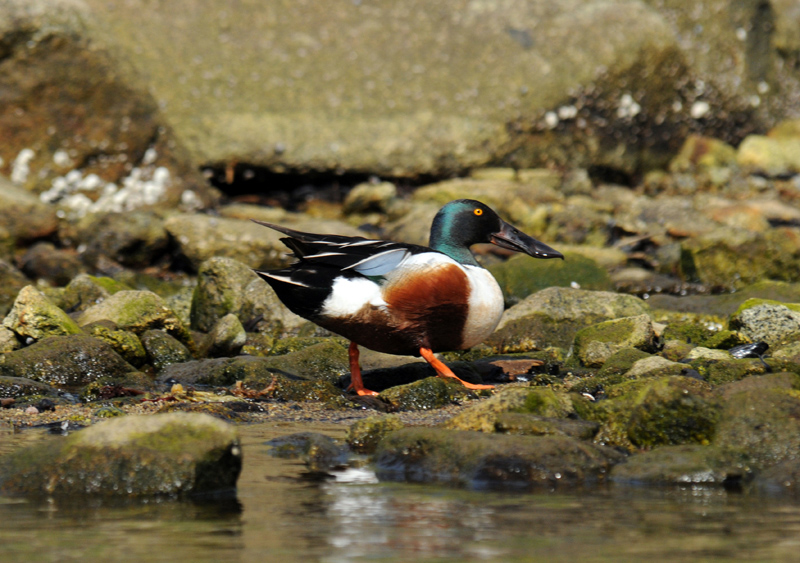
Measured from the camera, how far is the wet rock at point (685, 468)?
12.2ft

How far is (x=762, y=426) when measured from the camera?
4082mm

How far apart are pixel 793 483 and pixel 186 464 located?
2.25 metres

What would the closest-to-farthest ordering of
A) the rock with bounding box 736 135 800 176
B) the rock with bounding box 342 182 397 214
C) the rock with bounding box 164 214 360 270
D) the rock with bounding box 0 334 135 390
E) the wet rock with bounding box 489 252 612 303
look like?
the rock with bounding box 0 334 135 390, the wet rock with bounding box 489 252 612 303, the rock with bounding box 164 214 360 270, the rock with bounding box 342 182 397 214, the rock with bounding box 736 135 800 176

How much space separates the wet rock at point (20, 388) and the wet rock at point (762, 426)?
3.73 metres

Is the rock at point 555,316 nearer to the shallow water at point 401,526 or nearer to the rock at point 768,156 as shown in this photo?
the shallow water at point 401,526

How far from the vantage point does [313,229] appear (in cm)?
1040

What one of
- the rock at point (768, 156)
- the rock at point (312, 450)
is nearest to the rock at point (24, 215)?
the rock at point (312, 450)

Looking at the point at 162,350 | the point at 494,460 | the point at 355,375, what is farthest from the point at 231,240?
the point at 494,460

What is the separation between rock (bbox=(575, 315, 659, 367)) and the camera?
6465mm

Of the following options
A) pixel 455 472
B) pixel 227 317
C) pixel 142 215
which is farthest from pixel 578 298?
pixel 142 215

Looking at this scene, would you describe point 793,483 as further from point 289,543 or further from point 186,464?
point 186,464

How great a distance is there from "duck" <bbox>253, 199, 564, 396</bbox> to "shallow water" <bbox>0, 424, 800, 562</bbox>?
2.14 m

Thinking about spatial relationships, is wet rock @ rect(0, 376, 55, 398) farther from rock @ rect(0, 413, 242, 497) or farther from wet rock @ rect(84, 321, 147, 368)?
rock @ rect(0, 413, 242, 497)

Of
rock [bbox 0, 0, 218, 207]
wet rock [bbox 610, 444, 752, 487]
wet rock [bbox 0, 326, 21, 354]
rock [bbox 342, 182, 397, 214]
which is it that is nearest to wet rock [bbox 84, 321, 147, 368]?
wet rock [bbox 0, 326, 21, 354]
